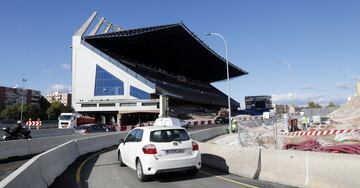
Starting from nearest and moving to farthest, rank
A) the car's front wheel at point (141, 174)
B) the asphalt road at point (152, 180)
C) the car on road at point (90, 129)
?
the asphalt road at point (152, 180) < the car's front wheel at point (141, 174) < the car on road at point (90, 129)

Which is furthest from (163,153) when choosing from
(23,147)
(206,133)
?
(206,133)

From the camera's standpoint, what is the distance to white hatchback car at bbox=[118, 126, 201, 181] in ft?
34.9

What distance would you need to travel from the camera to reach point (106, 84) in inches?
3716

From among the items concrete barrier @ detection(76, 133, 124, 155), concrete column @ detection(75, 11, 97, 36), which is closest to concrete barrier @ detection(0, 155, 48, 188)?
concrete barrier @ detection(76, 133, 124, 155)

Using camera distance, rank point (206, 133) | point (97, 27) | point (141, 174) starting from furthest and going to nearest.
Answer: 1. point (97, 27)
2. point (206, 133)
3. point (141, 174)

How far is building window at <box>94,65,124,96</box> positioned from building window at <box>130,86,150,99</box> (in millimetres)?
2629

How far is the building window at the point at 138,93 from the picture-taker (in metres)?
91.0

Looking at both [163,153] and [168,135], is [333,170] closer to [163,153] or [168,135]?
[163,153]

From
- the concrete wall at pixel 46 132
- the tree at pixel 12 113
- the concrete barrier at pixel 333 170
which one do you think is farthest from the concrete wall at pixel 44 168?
the tree at pixel 12 113

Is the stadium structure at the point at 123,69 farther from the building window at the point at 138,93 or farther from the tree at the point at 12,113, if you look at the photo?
the tree at the point at 12,113

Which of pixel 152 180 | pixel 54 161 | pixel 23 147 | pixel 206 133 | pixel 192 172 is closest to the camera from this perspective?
pixel 152 180

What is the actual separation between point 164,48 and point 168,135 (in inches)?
3626

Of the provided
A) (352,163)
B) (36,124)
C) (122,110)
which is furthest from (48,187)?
(122,110)

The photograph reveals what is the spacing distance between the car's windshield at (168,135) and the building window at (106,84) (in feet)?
271
